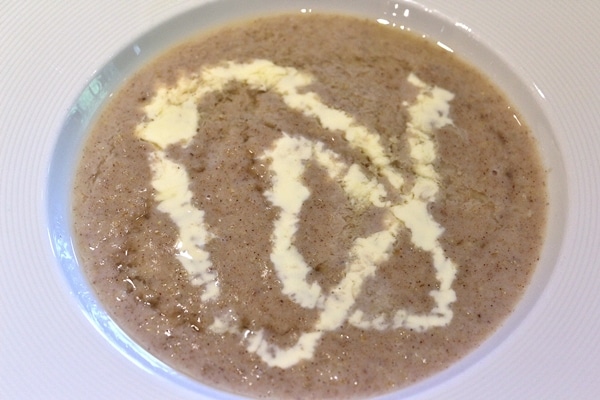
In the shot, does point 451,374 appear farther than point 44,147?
No

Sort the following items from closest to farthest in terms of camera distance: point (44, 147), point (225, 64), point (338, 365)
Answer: point (338, 365), point (44, 147), point (225, 64)

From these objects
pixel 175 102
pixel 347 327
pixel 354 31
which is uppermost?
pixel 354 31

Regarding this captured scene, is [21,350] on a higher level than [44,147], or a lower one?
lower

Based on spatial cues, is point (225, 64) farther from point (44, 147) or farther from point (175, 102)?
point (44, 147)

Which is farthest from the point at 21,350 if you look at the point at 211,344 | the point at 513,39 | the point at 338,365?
the point at 513,39

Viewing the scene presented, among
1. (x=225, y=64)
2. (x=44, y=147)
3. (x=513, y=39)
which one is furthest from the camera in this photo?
(x=225, y=64)
